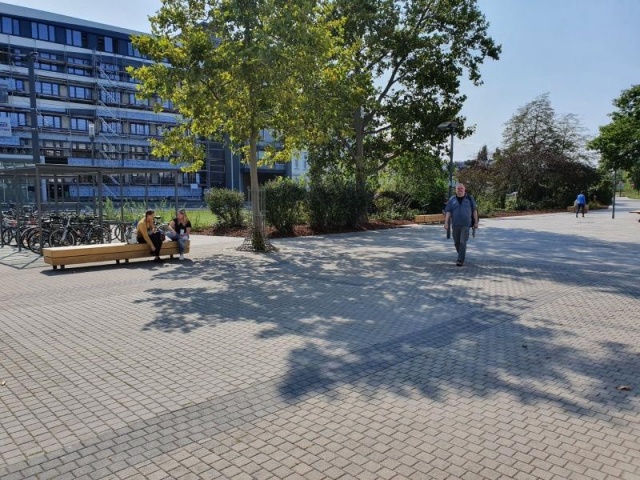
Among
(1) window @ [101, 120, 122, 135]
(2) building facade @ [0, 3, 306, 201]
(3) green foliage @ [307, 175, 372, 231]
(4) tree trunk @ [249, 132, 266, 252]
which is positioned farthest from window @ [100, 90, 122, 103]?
(4) tree trunk @ [249, 132, 266, 252]

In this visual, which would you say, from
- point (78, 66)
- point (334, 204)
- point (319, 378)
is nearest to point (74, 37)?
point (78, 66)

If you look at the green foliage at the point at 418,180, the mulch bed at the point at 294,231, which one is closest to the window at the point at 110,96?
the green foliage at the point at 418,180

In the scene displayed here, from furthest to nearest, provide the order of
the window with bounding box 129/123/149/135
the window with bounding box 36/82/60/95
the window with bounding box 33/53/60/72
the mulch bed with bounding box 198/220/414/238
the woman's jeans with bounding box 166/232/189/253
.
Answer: the window with bounding box 129/123/149/135, the window with bounding box 36/82/60/95, the window with bounding box 33/53/60/72, the mulch bed with bounding box 198/220/414/238, the woman's jeans with bounding box 166/232/189/253

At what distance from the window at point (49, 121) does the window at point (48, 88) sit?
2.36 meters

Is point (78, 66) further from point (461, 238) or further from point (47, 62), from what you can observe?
point (461, 238)

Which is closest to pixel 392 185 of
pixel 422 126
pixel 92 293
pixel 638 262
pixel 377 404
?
pixel 422 126

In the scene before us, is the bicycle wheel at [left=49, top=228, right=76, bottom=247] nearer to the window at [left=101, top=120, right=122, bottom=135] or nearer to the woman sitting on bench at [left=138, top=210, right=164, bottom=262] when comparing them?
the woman sitting on bench at [left=138, top=210, right=164, bottom=262]

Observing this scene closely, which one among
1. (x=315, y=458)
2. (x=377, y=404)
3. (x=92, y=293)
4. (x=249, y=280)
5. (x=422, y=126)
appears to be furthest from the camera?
(x=422, y=126)

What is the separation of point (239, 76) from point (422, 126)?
12110mm

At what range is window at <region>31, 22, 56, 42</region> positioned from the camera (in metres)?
50.3

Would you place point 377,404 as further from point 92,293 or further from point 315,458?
point 92,293

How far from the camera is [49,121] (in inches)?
2009

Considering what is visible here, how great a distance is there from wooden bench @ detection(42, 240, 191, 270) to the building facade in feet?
116

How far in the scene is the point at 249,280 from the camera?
9.91 meters
